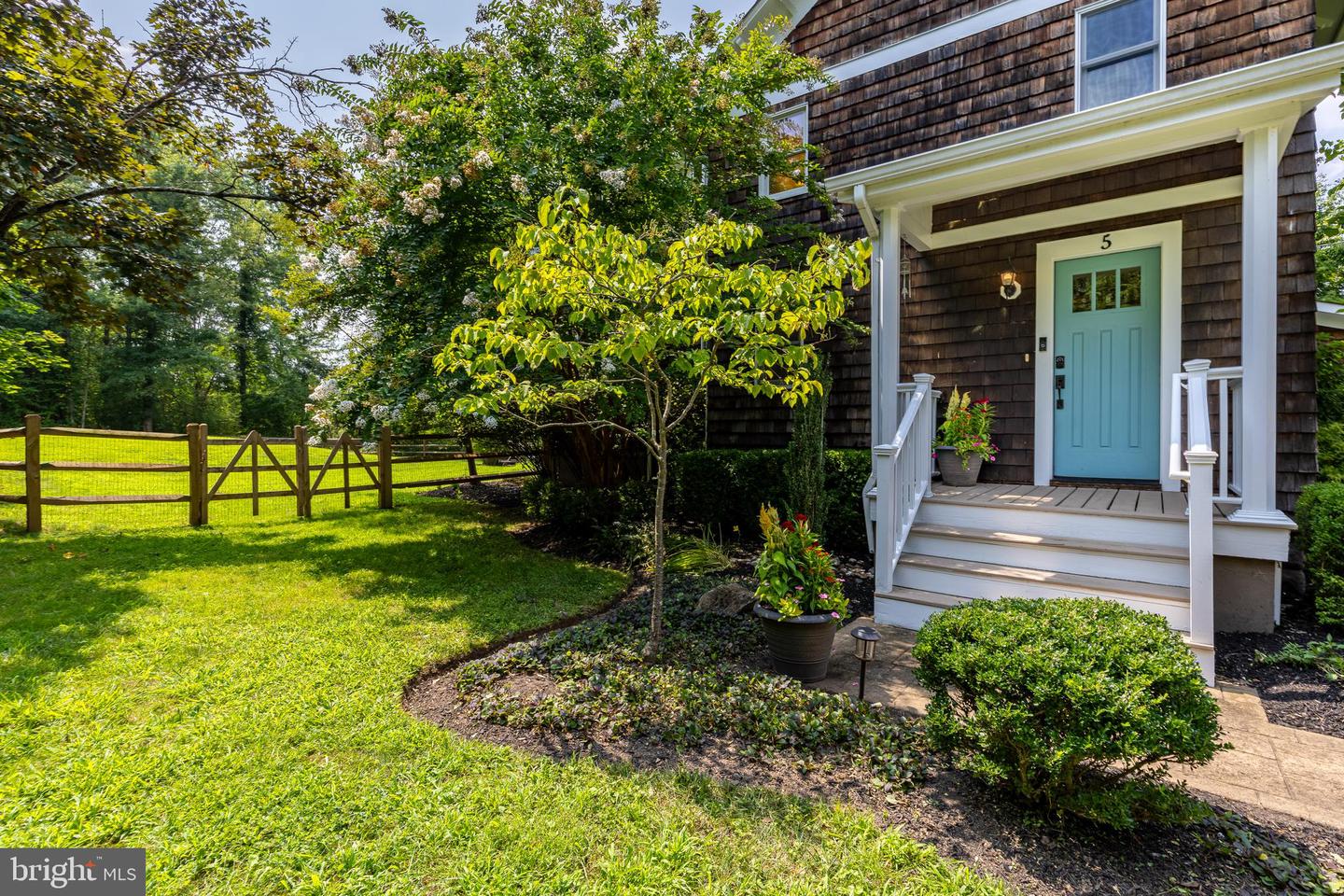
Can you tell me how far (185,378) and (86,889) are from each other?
89.7ft

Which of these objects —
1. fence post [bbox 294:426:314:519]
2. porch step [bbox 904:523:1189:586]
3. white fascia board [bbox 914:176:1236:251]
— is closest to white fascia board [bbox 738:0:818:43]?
white fascia board [bbox 914:176:1236:251]

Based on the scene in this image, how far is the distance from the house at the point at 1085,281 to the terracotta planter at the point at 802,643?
3.46ft

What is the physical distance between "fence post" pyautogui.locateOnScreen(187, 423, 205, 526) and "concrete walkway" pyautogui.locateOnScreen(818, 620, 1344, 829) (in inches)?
330

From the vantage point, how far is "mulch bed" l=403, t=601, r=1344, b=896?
1.88 meters

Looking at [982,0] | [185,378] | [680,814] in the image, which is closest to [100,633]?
[680,814]

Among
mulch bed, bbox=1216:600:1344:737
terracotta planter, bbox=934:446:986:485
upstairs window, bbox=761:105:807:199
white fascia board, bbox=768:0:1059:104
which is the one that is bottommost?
mulch bed, bbox=1216:600:1344:737

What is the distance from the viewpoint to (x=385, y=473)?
9641mm

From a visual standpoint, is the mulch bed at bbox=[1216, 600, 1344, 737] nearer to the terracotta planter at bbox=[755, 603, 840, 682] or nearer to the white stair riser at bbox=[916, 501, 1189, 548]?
the white stair riser at bbox=[916, 501, 1189, 548]

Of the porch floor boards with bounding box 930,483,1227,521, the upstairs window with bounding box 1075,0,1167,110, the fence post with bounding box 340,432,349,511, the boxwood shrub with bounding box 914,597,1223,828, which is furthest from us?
the fence post with bounding box 340,432,349,511

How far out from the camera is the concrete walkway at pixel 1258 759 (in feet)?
7.41

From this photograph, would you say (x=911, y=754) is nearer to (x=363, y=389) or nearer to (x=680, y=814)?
(x=680, y=814)

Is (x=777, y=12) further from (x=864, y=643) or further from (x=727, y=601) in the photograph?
(x=864, y=643)

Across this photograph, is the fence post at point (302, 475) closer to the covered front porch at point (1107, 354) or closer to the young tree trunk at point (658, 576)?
the young tree trunk at point (658, 576)

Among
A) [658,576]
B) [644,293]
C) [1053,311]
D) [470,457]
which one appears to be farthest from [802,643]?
[470,457]
